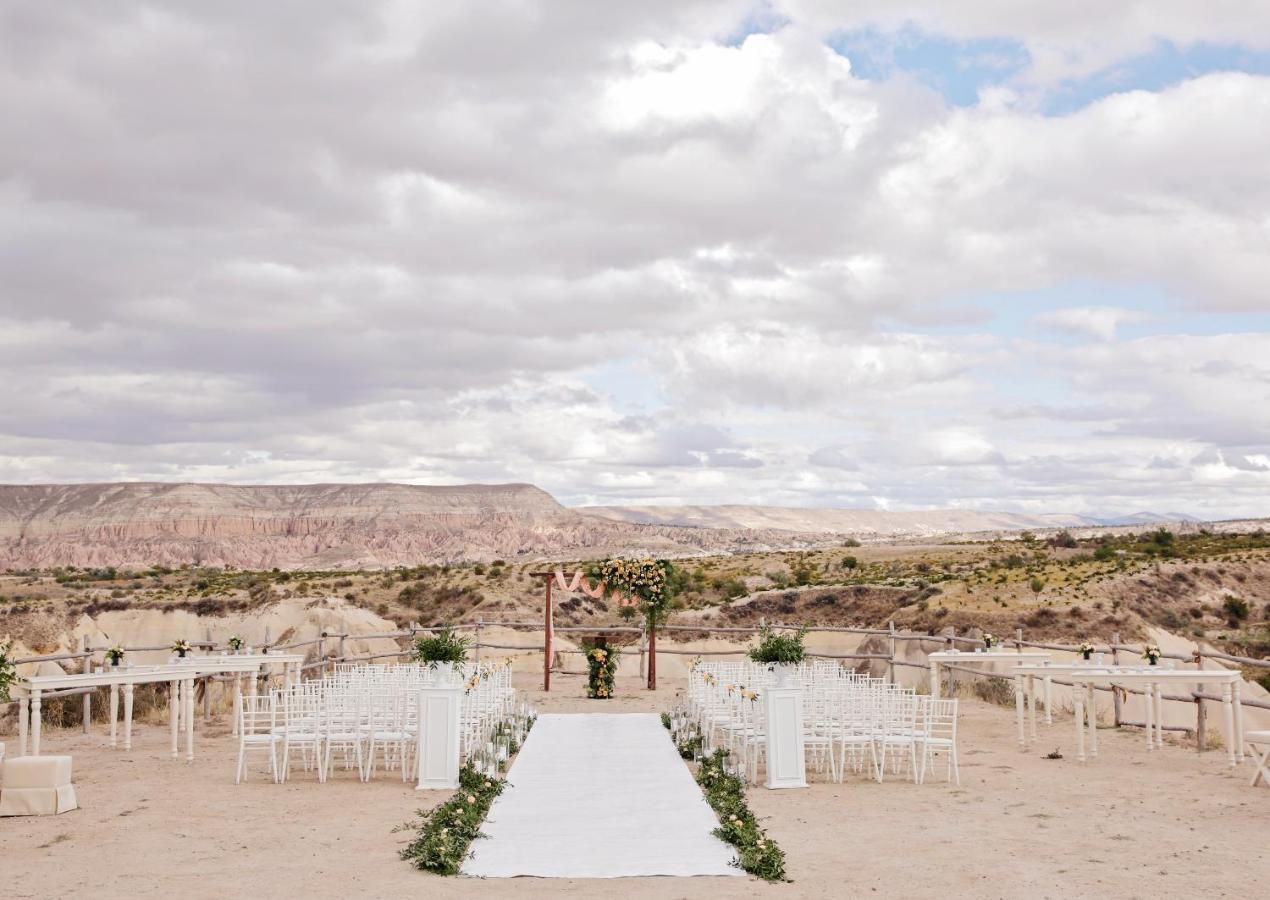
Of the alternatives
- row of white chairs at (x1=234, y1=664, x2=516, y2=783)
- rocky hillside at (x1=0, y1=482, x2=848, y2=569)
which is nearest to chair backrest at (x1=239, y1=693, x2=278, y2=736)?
row of white chairs at (x1=234, y1=664, x2=516, y2=783)

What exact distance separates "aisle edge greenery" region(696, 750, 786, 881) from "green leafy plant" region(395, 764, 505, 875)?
6.36 feet

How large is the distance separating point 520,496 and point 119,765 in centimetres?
10224

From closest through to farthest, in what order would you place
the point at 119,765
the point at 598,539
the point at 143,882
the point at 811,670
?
the point at 143,882
the point at 119,765
the point at 811,670
the point at 598,539

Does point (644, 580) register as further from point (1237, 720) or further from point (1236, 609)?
point (1236, 609)

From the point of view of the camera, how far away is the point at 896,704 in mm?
12430

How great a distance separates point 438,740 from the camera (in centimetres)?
1149

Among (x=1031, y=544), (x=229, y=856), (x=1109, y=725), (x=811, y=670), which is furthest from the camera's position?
(x=1031, y=544)

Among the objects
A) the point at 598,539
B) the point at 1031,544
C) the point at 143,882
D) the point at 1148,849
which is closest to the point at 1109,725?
the point at 1148,849

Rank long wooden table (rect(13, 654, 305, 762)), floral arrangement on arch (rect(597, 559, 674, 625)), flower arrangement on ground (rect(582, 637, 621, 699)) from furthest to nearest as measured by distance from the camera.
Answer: floral arrangement on arch (rect(597, 559, 674, 625))
flower arrangement on ground (rect(582, 637, 621, 699))
long wooden table (rect(13, 654, 305, 762))

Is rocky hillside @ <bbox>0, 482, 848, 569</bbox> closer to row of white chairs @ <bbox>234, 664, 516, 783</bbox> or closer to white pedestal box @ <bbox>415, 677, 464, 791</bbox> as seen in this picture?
row of white chairs @ <bbox>234, 664, 516, 783</bbox>

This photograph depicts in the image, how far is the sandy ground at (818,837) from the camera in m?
7.54

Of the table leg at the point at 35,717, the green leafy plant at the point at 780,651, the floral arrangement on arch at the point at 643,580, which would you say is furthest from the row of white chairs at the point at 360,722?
the floral arrangement on arch at the point at 643,580

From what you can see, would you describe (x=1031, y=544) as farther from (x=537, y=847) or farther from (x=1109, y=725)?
(x=537, y=847)

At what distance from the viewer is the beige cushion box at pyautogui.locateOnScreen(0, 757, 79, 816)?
398 inches
